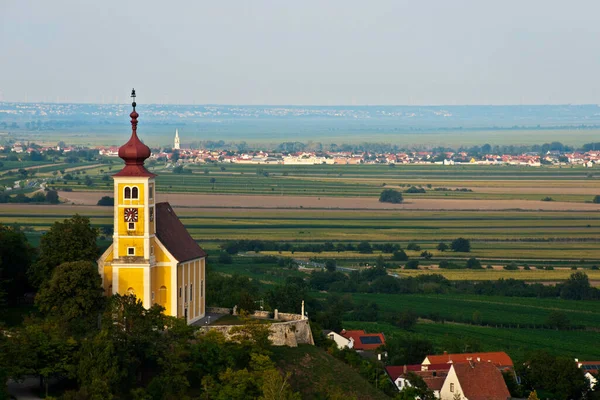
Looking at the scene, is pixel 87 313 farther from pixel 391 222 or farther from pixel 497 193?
pixel 497 193

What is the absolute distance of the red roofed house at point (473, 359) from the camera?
5062 cm

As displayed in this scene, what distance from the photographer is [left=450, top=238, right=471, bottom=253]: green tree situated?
10000cm

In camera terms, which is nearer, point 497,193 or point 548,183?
point 497,193

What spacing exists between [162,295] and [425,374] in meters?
10.7

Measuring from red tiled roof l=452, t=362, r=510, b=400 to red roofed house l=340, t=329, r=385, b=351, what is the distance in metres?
6.52

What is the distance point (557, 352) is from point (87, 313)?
79.8 ft

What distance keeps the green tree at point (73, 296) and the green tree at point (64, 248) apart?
7.11 ft

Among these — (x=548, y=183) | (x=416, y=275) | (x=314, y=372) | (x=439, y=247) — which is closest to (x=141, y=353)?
(x=314, y=372)

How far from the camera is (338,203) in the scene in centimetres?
13900

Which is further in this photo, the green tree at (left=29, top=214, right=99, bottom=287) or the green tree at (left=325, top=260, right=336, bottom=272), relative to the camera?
the green tree at (left=325, top=260, right=336, bottom=272)

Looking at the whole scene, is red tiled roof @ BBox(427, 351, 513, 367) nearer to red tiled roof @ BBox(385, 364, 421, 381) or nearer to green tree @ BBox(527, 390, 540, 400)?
→ red tiled roof @ BBox(385, 364, 421, 381)

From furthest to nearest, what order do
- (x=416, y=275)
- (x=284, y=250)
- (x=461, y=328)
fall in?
(x=284, y=250) → (x=416, y=275) → (x=461, y=328)

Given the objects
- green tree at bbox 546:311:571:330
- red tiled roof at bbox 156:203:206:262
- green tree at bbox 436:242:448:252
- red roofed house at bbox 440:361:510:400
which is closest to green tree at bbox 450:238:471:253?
green tree at bbox 436:242:448:252

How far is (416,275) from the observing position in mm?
84500
